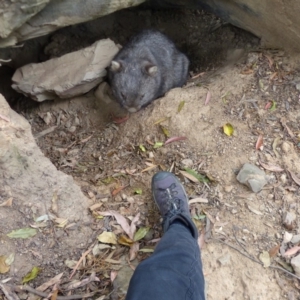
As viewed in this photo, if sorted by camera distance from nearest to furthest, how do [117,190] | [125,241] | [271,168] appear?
1. [125,241]
2. [271,168]
3. [117,190]

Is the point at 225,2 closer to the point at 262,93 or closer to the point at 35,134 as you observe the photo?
the point at 262,93

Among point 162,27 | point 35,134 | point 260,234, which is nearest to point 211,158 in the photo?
point 260,234

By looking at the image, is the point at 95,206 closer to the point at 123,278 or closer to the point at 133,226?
the point at 133,226

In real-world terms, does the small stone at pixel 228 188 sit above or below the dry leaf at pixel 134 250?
above

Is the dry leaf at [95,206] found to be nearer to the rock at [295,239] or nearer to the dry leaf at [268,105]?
the rock at [295,239]

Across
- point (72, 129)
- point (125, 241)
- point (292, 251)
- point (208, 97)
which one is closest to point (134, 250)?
point (125, 241)

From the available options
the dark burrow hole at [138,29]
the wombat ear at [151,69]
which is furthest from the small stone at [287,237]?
the wombat ear at [151,69]

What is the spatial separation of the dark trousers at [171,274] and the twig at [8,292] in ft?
3.83

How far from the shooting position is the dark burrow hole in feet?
21.5

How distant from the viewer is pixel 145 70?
19.9 feet

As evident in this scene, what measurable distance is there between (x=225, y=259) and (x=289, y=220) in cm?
77

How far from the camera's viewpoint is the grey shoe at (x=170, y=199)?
4.03 meters

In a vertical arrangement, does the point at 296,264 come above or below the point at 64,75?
above

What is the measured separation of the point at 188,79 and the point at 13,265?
4.25 m
